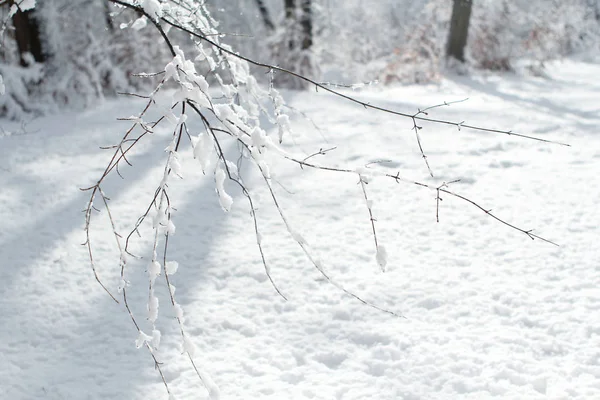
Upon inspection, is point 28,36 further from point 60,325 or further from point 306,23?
point 60,325

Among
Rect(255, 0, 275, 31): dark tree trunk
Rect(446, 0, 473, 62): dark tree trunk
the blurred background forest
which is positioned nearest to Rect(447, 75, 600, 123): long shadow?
the blurred background forest

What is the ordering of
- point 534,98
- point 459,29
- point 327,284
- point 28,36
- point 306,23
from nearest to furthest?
point 327,284
point 28,36
point 534,98
point 306,23
point 459,29

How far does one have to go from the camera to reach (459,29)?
11.5 m

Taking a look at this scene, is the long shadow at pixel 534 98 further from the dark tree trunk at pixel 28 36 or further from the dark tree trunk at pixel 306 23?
the dark tree trunk at pixel 28 36

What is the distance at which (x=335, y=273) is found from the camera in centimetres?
308

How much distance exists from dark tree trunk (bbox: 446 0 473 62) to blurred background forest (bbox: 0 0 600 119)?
0.02 m

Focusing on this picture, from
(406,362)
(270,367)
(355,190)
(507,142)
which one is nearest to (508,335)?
(406,362)

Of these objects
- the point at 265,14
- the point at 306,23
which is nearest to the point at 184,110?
the point at 306,23

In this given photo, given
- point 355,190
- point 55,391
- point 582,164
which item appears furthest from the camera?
point 582,164

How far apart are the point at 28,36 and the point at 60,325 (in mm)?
4977

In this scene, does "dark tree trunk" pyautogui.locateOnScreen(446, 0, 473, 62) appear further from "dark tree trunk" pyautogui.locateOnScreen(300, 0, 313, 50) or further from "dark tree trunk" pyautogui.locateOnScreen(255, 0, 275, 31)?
"dark tree trunk" pyautogui.locateOnScreen(255, 0, 275, 31)

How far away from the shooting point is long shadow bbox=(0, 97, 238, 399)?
2209 mm

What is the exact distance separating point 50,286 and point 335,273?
5.10 ft

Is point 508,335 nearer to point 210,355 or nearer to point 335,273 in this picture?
point 335,273
